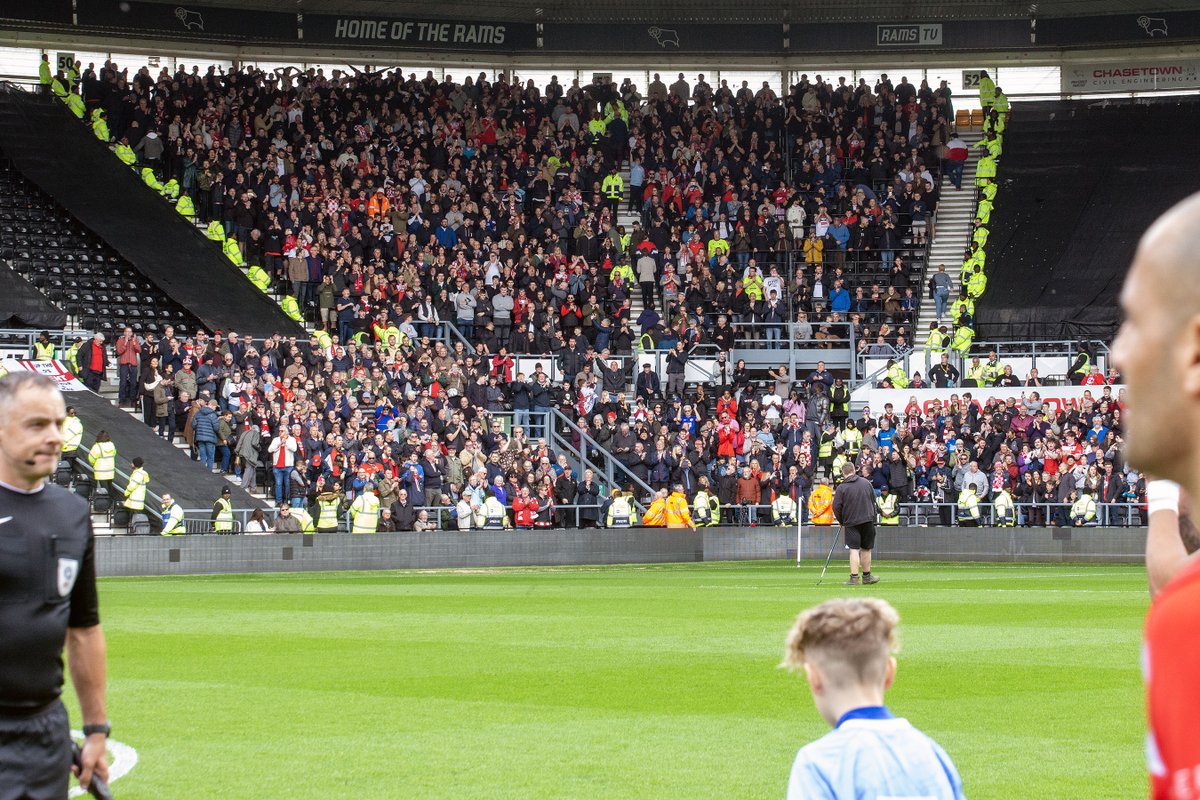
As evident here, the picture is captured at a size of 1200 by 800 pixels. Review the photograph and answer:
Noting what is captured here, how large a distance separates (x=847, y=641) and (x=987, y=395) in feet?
121

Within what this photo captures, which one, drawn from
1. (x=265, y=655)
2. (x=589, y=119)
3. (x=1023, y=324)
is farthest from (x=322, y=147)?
(x=265, y=655)

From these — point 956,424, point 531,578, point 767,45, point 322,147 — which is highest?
point 767,45

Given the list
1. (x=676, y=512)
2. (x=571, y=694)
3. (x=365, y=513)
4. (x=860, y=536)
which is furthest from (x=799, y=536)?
(x=571, y=694)

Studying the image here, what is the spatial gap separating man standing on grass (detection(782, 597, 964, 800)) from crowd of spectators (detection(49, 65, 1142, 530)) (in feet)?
99.3

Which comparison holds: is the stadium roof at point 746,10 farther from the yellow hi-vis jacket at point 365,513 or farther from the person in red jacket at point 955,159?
the yellow hi-vis jacket at point 365,513

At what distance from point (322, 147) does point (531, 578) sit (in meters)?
22.4

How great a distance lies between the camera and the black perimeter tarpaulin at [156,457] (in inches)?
1310

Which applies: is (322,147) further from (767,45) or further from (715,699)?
(715,699)

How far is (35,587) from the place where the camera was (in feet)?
17.2

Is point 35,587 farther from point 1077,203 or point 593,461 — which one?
point 1077,203

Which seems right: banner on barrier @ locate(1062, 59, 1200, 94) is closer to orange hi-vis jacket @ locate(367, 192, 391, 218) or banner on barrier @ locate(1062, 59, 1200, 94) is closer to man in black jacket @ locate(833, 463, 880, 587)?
orange hi-vis jacket @ locate(367, 192, 391, 218)

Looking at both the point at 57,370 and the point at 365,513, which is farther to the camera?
the point at 57,370

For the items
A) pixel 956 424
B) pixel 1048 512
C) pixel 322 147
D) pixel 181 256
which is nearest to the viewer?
pixel 1048 512

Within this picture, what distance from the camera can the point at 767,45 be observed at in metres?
55.4
